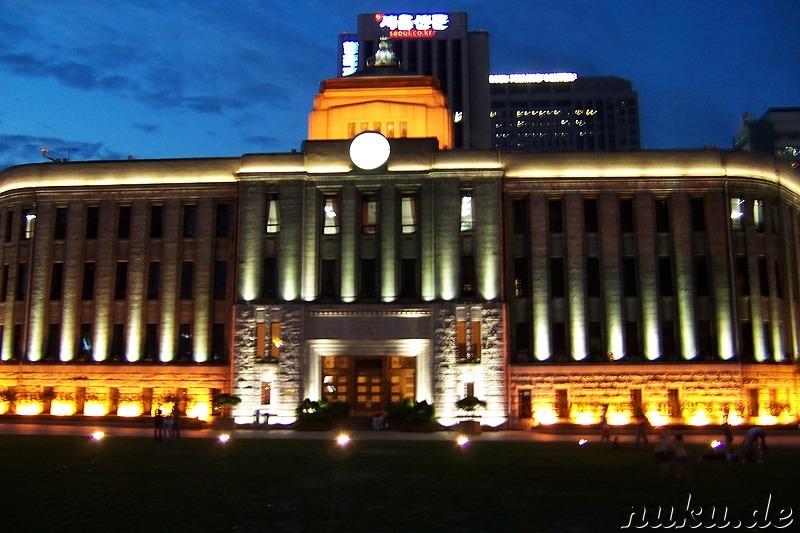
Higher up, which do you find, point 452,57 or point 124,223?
point 452,57

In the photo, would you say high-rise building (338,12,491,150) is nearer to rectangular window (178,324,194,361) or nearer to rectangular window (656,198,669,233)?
rectangular window (656,198,669,233)

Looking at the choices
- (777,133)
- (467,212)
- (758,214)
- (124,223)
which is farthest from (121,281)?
(777,133)

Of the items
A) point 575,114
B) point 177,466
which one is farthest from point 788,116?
point 177,466

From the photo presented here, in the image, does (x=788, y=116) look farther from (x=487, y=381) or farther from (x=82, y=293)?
(x=82, y=293)

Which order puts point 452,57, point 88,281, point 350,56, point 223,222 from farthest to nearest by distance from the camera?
point 350,56 → point 452,57 → point 88,281 → point 223,222

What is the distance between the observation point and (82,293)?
167 ft

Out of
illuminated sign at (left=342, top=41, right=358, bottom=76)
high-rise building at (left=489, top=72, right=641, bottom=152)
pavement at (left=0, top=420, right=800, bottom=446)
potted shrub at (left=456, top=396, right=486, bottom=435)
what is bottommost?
pavement at (left=0, top=420, right=800, bottom=446)

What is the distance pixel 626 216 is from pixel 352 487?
33.9m

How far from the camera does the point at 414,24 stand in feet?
409

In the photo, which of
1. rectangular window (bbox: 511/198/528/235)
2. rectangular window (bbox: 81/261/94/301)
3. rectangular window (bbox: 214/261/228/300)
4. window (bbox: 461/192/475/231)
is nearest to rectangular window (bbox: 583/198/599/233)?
rectangular window (bbox: 511/198/528/235)

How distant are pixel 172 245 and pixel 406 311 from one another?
52.1 ft

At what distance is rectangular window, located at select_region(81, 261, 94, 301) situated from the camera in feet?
166

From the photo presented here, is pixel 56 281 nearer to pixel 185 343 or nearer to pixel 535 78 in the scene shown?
pixel 185 343

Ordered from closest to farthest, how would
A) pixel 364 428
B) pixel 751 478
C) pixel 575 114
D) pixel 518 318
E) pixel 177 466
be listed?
pixel 751 478 → pixel 177 466 → pixel 364 428 → pixel 518 318 → pixel 575 114
